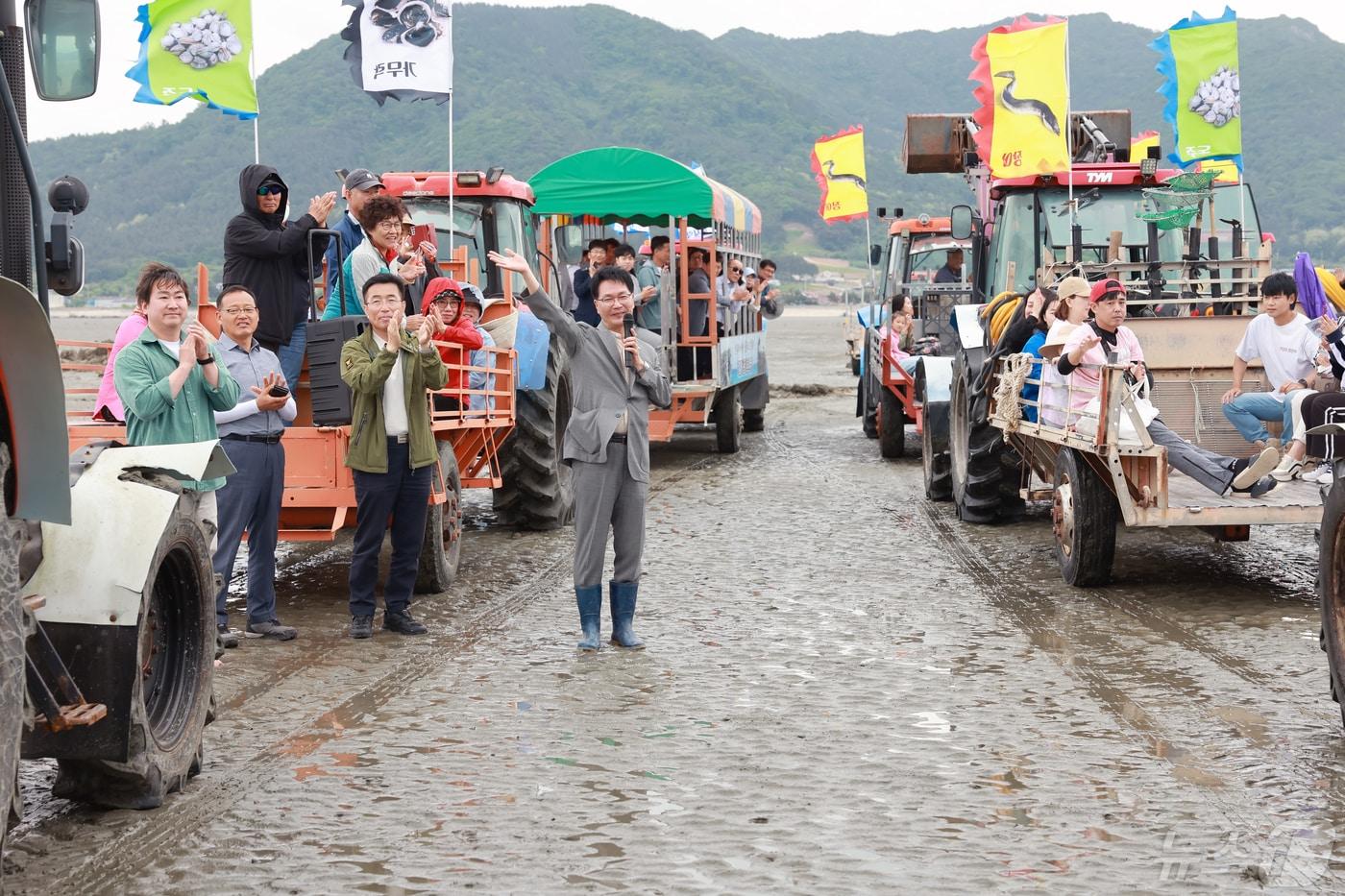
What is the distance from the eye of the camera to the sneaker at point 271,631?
24.7 ft

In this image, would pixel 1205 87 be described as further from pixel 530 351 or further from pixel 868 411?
pixel 530 351

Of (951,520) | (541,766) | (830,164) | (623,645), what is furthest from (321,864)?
(830,164)

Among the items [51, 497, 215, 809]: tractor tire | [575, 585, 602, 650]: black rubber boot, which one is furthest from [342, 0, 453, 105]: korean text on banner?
[51, 497, 215, 809]: tractor tire

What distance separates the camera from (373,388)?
7465 mm

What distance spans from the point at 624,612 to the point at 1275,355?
4.39 meters

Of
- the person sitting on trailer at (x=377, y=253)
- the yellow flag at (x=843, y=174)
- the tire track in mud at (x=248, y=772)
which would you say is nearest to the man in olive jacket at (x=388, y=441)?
the tire track in mud at (x=248, y=772)

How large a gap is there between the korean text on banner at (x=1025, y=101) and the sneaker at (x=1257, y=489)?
4.51m

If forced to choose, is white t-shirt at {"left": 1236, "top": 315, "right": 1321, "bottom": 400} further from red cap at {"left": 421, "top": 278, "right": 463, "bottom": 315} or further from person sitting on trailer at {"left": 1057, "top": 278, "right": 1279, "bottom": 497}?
red cap at {"left": 421, "top": 278, "right": 463, "bottom": 315}

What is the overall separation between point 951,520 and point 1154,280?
219 cm

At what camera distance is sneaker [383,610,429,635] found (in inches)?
303

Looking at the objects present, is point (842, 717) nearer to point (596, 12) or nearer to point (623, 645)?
point (623, 645)

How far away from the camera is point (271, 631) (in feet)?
24.7

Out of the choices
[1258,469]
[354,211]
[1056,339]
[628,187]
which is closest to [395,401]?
[354,211]

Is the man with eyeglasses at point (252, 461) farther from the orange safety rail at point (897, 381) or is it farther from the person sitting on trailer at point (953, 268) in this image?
the person sitting on trailer at point (953, 268)
